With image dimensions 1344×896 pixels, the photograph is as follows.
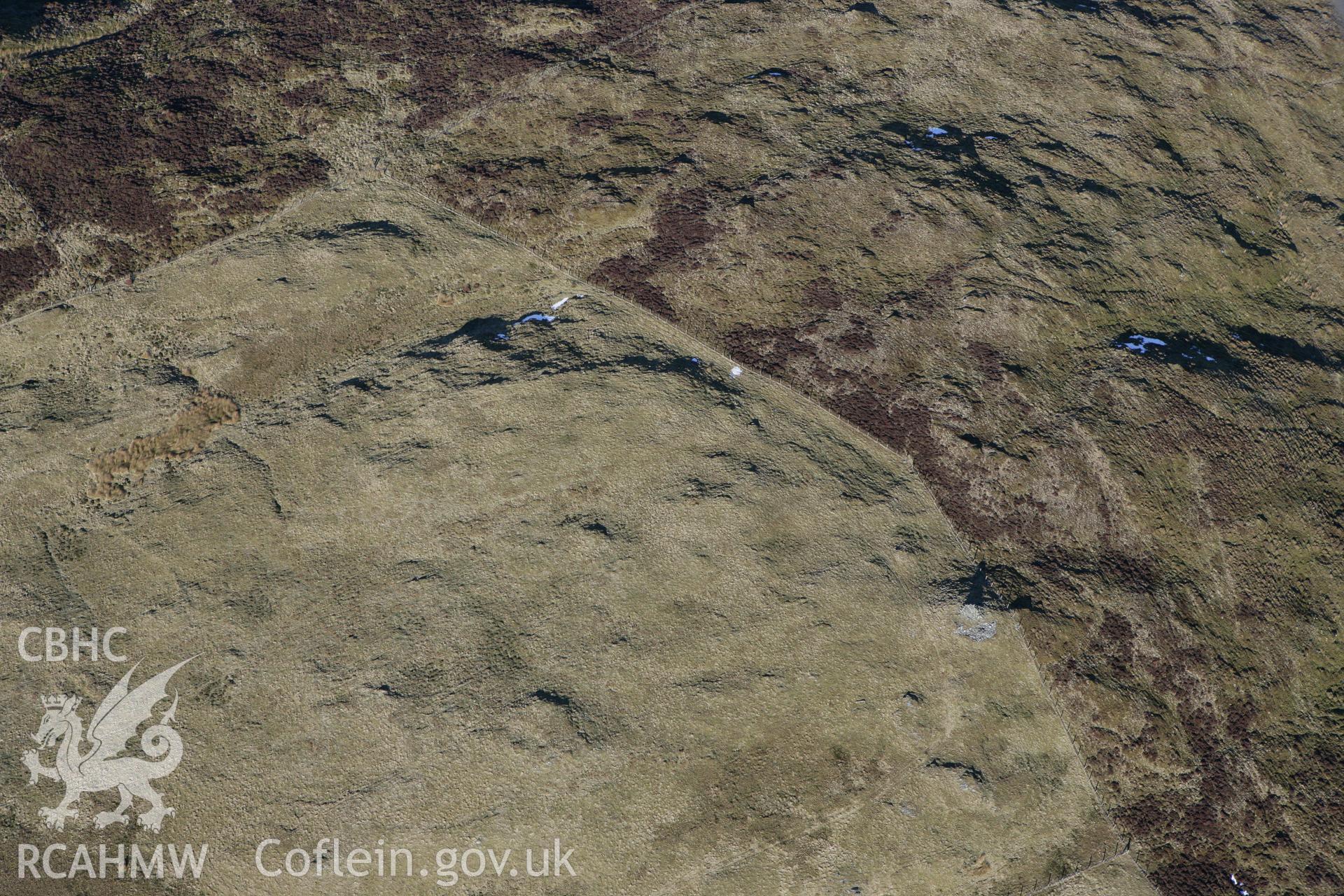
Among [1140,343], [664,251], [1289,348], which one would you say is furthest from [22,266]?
[1289,348]

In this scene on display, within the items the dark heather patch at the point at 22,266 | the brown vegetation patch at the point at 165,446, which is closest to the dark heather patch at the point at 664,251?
the brown vegetation patch at the point at 165,446

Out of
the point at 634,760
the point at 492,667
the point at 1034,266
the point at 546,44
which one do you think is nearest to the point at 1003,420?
the point at 1034,266

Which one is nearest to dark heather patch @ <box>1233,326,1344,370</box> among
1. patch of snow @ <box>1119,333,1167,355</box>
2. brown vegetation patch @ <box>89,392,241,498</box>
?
patch of snow @ <box>1119,333,1167,355</box>

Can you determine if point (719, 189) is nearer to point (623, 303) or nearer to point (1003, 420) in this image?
point (623, 303)

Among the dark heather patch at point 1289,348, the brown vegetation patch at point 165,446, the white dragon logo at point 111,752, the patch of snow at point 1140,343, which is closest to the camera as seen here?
the white dragon logo at point 111,752

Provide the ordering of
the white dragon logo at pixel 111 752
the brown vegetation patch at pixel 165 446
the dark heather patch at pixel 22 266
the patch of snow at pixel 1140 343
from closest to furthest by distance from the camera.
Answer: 1. the white dragon logo at pixel 111 752
2. the brown vegetation patch at pixel 165 446
3. the dark heather patch at pixel 22 266
4. the patch of snow at pixel 1140 343

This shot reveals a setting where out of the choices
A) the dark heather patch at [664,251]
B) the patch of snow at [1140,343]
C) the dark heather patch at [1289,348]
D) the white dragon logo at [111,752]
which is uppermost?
the dark heather patch at [664,251]

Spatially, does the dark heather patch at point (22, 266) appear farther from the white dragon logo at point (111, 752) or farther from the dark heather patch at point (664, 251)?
the dark heather patch at point (664, 251)
